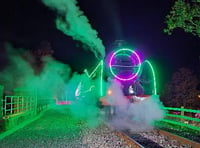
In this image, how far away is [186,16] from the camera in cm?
1545

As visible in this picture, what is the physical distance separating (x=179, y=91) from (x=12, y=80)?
14.3m

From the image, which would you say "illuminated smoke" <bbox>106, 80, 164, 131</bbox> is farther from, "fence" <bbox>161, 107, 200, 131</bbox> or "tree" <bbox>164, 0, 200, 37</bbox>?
"tree" <bbox>164, 0, 200, 37</bbox>

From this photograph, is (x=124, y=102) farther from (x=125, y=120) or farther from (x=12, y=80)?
(x=12, y=80)

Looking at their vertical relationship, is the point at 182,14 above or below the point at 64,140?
above

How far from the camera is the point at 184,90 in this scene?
24906 millimetres

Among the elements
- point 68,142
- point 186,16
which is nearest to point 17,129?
point 68,142

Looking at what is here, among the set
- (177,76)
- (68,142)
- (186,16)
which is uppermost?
(186,16)

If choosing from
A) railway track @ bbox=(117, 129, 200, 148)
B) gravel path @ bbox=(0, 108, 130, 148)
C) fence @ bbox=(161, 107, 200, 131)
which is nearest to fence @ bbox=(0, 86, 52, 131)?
gravel path @ bbox=(0, 108, 130, 148)

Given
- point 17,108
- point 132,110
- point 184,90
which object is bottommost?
point 132,110

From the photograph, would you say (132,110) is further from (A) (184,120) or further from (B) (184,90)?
(B) (184,90)

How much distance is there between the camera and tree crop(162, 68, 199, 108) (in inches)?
981

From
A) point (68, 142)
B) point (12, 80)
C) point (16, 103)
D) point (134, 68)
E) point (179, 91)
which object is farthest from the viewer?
point (12, 80)

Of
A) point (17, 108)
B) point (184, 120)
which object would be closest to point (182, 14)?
point (184, 120)

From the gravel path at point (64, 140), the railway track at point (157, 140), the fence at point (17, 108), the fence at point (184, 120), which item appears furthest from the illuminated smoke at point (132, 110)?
the fence at point (17, 108)
